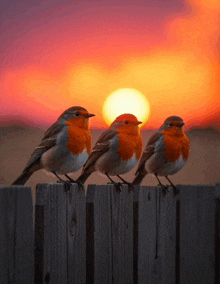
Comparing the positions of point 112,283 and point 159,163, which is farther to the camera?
point 159,163

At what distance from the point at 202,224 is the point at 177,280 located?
0.51 metres

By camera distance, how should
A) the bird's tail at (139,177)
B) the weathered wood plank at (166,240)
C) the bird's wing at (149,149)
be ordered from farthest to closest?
the bird's tail at (139,177)
the bird's wing at (149,149)
the weathered wood plank at (166,240)

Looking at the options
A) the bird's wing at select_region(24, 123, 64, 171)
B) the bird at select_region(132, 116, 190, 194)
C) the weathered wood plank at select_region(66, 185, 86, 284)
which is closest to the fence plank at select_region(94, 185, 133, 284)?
the weathered wood plank at select_region(66, 185, 86, 284)

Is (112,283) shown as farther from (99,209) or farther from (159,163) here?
(159,163)

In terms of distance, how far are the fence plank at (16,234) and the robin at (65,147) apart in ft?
5.49

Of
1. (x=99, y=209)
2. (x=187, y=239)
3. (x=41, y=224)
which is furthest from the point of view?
(x=187, y=239)

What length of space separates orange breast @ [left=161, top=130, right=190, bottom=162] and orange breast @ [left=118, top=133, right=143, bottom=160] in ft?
2.18

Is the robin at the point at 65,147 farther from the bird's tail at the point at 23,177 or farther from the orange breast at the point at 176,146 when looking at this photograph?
the orange breast at the point at 176,146

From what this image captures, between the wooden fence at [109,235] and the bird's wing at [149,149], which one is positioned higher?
the bird's wing at [149,149]

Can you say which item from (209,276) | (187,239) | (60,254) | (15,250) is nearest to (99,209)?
(60,254)

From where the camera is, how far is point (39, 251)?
2488 millimetres

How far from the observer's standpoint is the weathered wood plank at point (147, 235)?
3479mm

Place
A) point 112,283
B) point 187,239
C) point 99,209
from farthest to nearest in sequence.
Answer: point 187,239 < point 112,283 < point 99,209

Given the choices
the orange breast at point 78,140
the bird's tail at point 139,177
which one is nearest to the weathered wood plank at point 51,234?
the orange breast at point 78,140
